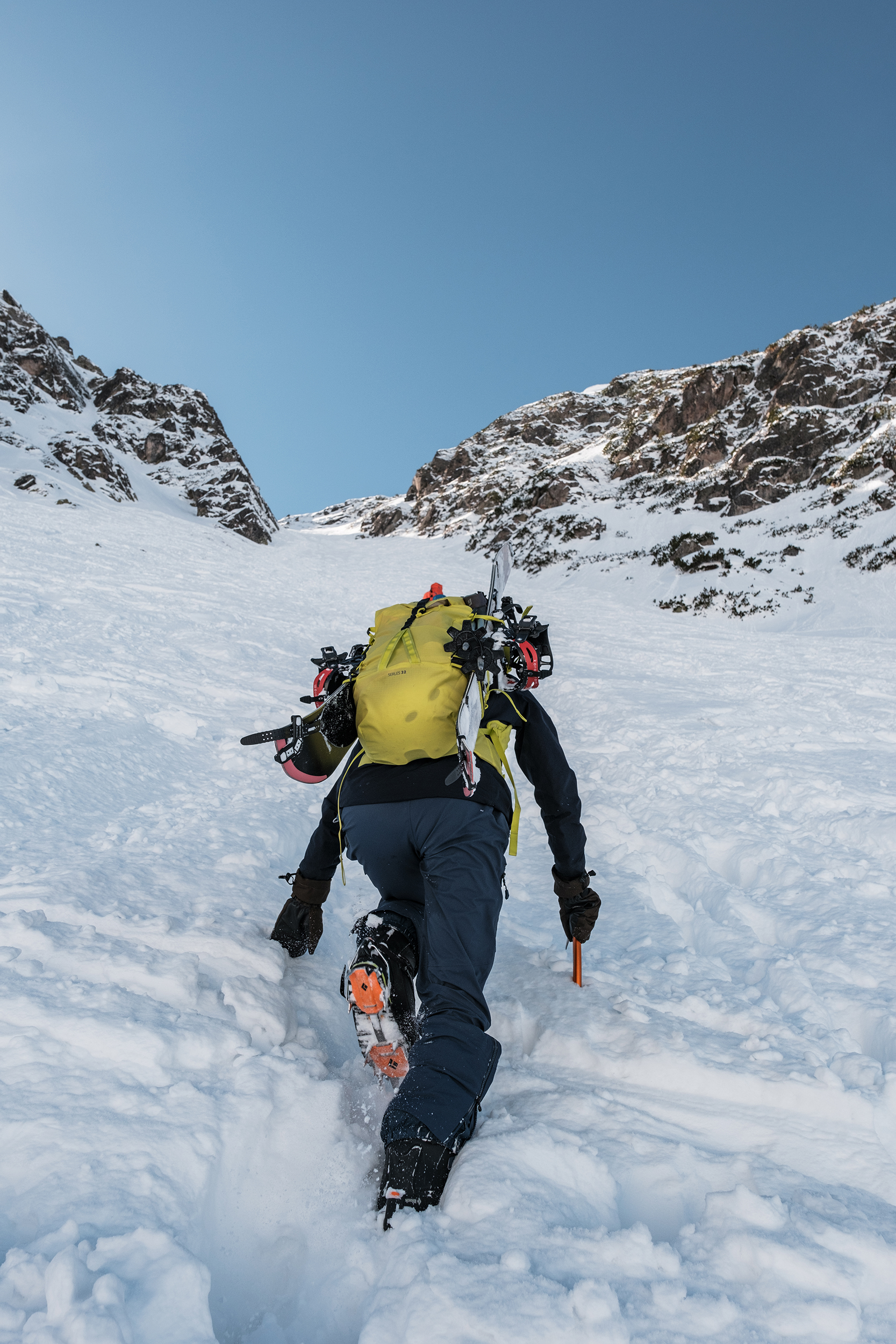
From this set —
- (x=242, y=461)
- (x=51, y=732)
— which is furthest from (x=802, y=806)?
(x=242, y=461)

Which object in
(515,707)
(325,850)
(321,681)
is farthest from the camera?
(321,681)

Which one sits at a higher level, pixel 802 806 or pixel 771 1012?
pixel 802 806

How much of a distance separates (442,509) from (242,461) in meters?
25.8

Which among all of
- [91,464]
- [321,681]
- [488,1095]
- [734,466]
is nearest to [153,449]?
[91,464]

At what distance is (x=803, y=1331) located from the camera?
1361mm

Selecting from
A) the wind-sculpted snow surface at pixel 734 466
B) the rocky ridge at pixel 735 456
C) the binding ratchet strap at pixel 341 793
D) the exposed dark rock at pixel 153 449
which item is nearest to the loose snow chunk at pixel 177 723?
the binding ratchet strap at pixel 341 793

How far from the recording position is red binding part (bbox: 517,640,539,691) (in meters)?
2.73

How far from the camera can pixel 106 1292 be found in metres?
1.22

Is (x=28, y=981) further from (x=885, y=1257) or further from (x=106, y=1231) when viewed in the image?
(x=885, y=1257)

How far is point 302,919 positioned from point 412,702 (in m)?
1.11

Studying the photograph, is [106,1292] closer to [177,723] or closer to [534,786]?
[534,786]

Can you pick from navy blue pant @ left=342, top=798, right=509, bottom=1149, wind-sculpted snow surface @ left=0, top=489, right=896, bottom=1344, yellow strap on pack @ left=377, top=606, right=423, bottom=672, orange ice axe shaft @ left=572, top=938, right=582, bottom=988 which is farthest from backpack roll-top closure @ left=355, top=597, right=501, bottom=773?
wind-sculpted snow surface @ left=0, top=489, right=896, bottom=1344

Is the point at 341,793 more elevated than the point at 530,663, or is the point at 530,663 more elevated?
the point at 530,663

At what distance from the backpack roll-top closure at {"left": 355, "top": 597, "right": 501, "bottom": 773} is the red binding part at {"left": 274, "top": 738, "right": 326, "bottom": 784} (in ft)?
1.17
